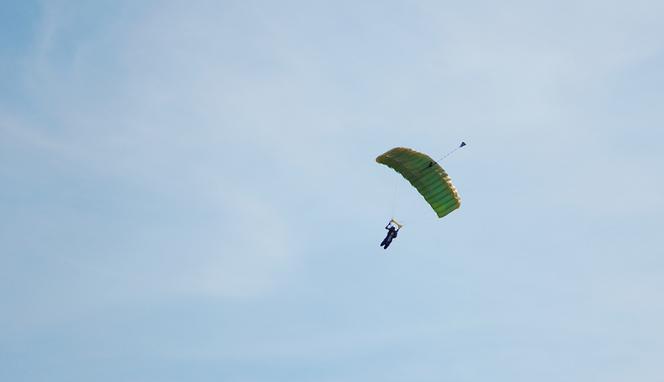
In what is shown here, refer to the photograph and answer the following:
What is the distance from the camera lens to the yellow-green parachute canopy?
69.6m

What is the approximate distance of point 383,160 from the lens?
69875 mm

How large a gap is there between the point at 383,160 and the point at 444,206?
424 cm

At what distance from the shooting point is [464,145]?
213 ft

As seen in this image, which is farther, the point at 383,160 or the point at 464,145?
the point at 383,160

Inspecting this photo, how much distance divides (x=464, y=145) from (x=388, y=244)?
28.7 feet

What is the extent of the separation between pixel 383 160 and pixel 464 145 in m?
6.21

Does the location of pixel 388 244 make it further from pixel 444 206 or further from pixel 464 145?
pixel 464 145

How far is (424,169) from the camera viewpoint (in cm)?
7006

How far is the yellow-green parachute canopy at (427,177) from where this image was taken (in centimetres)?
6956

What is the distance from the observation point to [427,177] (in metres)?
70.4

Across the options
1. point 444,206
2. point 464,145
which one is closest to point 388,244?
point 444,206

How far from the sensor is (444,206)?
232 ft

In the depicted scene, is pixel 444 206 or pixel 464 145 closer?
pixel 464 145

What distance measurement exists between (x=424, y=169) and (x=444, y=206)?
2.37 m
